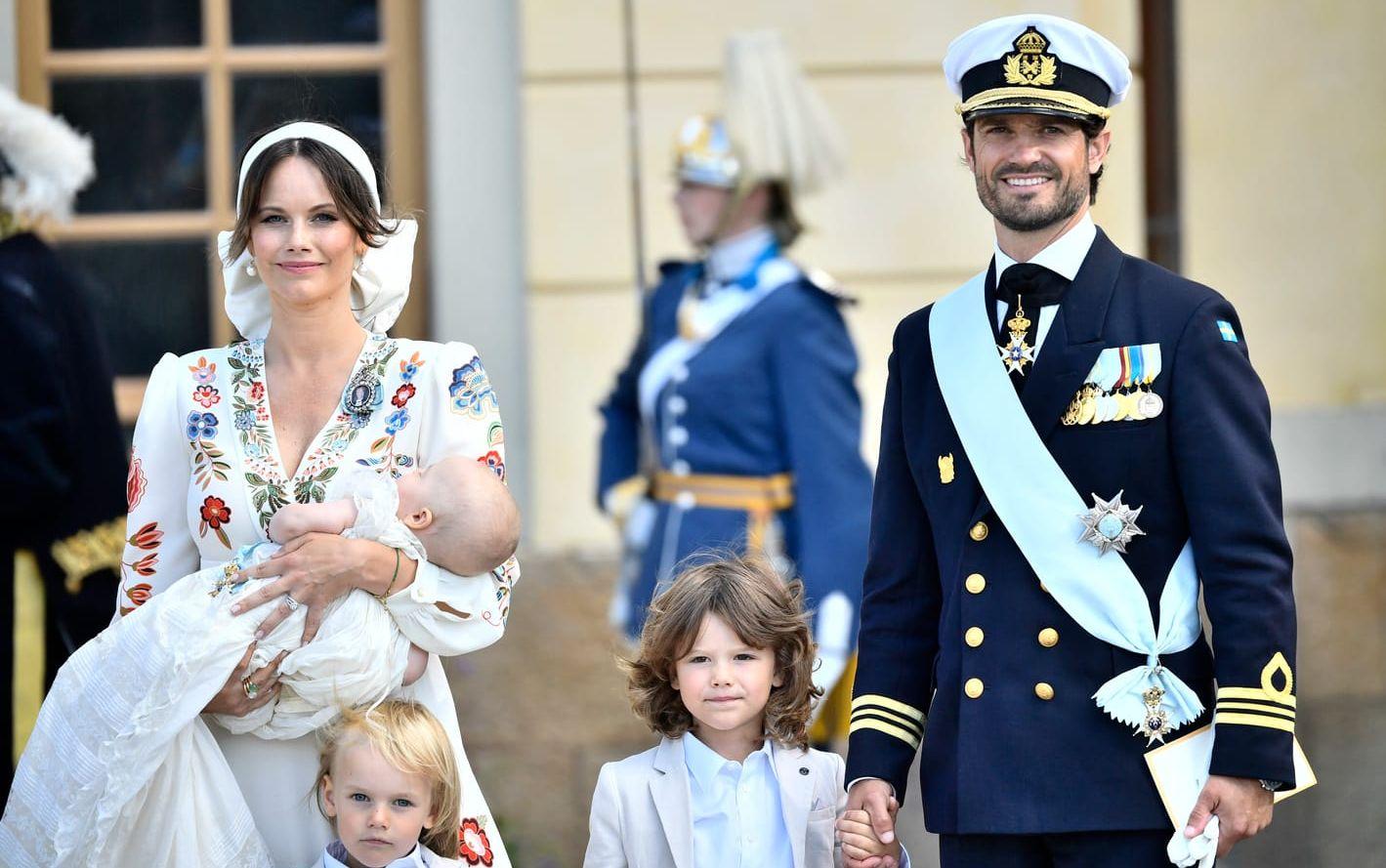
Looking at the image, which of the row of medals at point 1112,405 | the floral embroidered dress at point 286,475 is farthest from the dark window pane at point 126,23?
the row of medals at point 1112,405

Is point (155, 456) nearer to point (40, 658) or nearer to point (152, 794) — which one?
point (152, 794)

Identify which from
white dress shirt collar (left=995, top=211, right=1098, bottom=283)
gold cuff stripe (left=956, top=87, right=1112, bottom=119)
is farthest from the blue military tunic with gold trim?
gold cuff stripe (left=956, top=87, right=1112, bottom=119)

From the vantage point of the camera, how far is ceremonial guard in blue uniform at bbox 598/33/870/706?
4676mm

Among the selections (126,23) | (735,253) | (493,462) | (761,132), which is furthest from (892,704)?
(126,23)

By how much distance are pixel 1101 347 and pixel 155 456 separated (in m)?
1.41

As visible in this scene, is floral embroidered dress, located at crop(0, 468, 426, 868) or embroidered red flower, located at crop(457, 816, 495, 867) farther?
embroidered red flower, located at crop(457, 816, 495, 867)

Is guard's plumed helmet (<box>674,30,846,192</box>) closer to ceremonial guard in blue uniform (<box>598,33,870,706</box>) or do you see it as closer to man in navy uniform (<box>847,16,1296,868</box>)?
ceremonial guard in blue uniform (<box>598,33,870,706</box>)

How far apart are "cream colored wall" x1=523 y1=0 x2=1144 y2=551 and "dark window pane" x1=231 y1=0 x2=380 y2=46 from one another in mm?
570

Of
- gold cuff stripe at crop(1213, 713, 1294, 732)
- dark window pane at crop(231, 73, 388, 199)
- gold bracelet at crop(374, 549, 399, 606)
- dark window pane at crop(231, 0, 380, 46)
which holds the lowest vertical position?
gold cuff stripe at crop(1213, 713, 1294, 732)

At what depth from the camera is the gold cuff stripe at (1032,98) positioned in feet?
9.67

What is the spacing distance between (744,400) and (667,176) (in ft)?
4.66

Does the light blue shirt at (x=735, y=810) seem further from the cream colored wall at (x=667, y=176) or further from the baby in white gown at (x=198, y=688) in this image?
the cream colored wall at (x=667, y=176)

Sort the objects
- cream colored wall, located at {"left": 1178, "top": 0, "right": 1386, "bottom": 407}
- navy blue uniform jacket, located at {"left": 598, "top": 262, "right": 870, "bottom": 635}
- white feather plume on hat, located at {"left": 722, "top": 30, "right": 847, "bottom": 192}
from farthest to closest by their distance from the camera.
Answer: cream colored wall, located at {"left": 1178, "top": 0, "right": 1386, "bottom": 407} < white feather plume on hat, located at {"left": 722, "top": 30, "right": 847, "bottom": 192} < navy blue uniform jacket, located at {"left": 598, "top": 262, "right": 870, "bottom": 635}

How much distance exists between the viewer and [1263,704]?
2.75m
